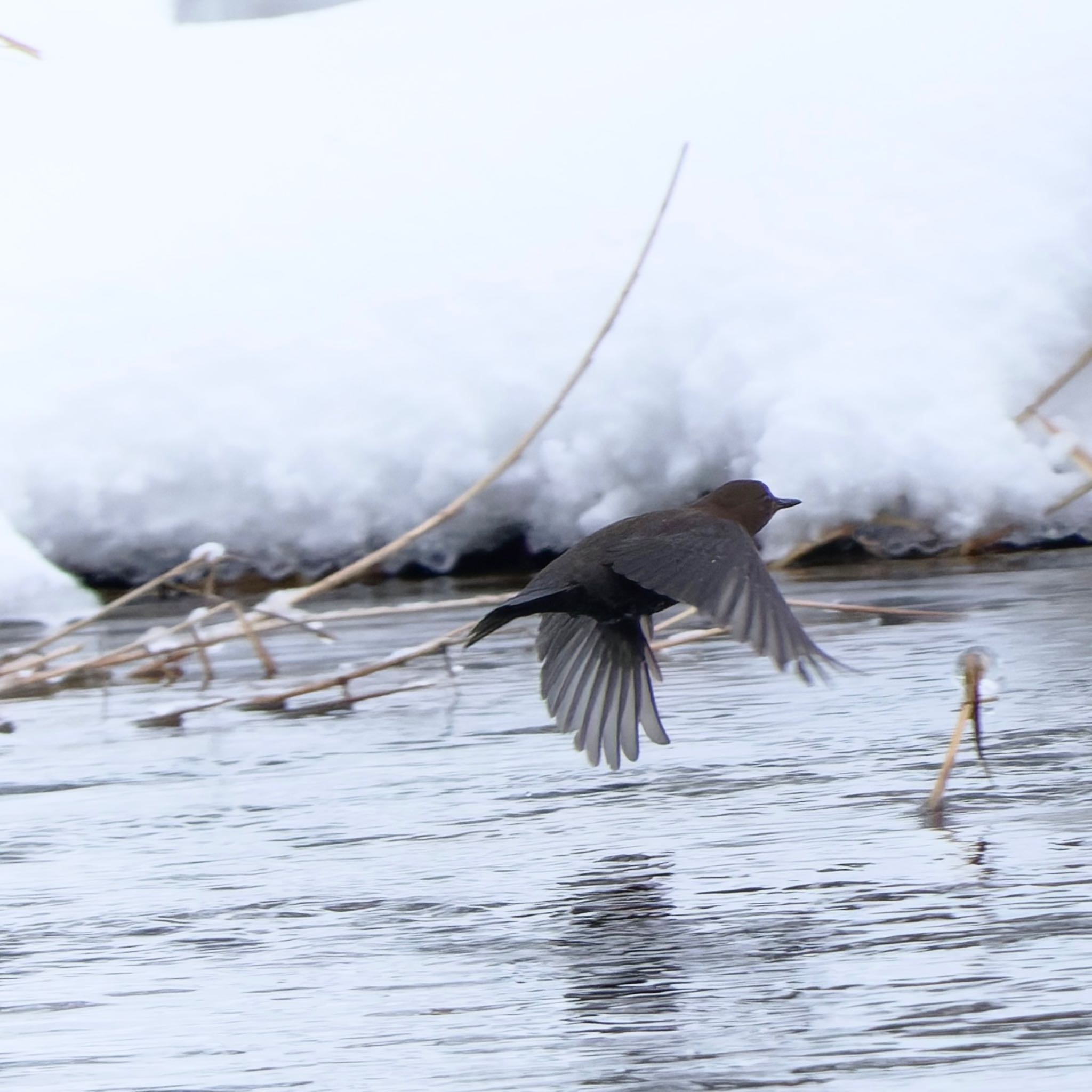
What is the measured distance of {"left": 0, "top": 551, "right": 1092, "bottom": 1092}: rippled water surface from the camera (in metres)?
2.02

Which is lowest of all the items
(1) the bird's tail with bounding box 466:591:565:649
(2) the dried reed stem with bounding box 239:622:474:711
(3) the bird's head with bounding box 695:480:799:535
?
(2) the dried reed stem with bounding box 239:622:474:711

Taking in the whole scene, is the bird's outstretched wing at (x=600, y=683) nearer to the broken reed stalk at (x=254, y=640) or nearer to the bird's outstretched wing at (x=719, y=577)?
the bird's outstretched wing at (x=719, y=577)

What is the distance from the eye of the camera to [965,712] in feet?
10.1

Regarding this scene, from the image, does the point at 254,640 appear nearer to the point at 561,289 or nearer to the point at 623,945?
the point at 623,945

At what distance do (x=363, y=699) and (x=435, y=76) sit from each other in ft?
18.4

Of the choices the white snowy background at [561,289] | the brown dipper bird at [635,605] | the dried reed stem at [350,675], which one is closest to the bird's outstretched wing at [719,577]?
the brown dipper bird at [635,605]

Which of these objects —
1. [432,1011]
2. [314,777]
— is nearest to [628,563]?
[314,777]

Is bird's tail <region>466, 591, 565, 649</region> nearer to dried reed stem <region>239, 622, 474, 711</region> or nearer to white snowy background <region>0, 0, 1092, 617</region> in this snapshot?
dried reed stem <region>239, 622, 474, 711</region>

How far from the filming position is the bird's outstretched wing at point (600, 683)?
354 cm

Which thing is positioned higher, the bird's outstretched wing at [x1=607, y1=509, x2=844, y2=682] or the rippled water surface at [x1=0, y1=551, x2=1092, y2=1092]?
the bird's outstretched wing at [x1=607, y1=509, x2=844, y2=682]

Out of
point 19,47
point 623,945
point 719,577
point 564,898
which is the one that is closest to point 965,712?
point 719,577

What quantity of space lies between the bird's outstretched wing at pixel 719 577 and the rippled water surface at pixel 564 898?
0.27 meters

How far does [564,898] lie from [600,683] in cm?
92

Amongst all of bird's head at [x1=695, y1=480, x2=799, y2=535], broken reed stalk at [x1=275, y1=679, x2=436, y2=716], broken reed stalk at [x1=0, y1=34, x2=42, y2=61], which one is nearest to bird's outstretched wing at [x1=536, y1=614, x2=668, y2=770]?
bird's head at [x1=695, y1=480, x2=799, y2=535]
